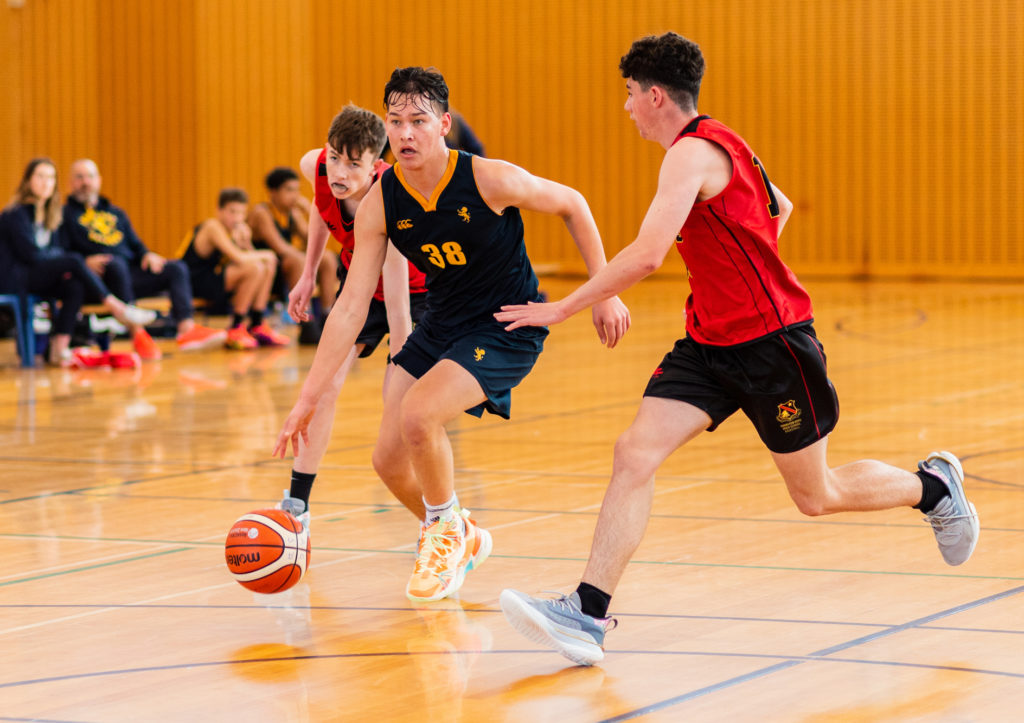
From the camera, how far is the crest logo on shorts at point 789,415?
144 inches

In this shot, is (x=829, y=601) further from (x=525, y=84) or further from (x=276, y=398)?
(x=525, y=84)

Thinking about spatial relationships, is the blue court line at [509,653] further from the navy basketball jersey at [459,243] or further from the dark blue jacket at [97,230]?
the dark blue jacket at [97,230]

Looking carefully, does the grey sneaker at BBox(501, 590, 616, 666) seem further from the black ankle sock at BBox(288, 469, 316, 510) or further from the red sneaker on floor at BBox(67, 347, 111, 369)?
the red sneaker on floor at BBox(67, 347, 111, 369)

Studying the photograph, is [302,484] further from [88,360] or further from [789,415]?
[88,360]

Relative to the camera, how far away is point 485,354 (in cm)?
417

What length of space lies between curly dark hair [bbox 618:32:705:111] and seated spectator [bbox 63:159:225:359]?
786 centimetres

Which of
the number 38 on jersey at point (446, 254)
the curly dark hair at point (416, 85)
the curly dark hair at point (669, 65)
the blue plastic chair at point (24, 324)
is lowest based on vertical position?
the blue plastic chair at point (24, 324)

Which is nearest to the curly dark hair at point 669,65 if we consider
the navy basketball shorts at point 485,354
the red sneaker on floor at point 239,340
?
the navy basketball shorts at point 485,354

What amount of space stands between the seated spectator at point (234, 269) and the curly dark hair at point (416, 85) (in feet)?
25.7

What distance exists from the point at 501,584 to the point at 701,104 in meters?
15.4

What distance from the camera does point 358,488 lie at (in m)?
5.89

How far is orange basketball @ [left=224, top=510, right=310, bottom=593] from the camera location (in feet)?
13.4

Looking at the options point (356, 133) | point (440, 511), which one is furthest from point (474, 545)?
point (356, 133)

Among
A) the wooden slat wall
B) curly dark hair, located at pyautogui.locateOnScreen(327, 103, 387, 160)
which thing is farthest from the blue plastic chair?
the wooden slat wall
